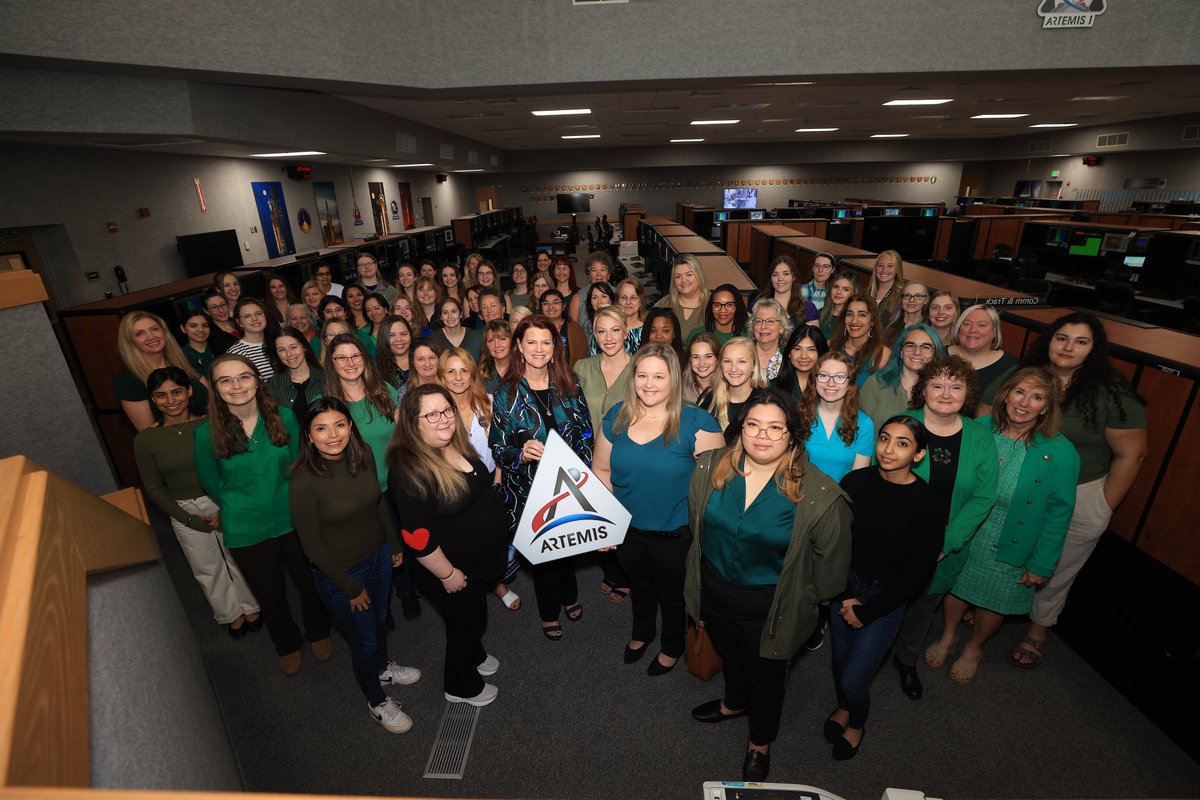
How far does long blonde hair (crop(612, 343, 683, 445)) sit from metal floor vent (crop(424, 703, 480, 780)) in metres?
1.73

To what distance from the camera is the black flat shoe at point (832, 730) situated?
2.63 metres

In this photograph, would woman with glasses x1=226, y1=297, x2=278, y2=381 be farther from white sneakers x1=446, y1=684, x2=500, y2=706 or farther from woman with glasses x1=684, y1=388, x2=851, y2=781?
woman with glasses x1=684, y1=388, x2=851, y2=781

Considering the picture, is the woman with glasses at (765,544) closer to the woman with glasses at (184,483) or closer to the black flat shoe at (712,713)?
the black flat shoe at (712,713)

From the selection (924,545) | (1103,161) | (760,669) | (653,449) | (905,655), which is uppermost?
(1103,161)

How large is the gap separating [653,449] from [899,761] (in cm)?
Answer: 192

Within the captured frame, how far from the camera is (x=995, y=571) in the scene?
2.79 m

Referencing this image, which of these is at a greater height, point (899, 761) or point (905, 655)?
point (905, 655)

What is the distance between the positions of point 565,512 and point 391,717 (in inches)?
55.8

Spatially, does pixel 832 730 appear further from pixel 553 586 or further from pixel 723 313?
pixel 723 313

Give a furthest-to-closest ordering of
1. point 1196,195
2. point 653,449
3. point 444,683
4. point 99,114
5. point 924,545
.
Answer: point 1196,195 < point 99,114 < point 444,683 < point 653,449 < point 924,545

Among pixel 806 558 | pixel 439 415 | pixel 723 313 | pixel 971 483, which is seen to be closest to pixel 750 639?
pixel 806 558

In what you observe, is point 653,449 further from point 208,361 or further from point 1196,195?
point 1196,195

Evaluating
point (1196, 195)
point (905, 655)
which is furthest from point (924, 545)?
point (1196, 195)

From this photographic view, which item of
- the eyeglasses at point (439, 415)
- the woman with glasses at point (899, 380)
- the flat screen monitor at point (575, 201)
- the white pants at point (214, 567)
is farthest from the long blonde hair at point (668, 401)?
the flat screen monitor at point (575, 201)
